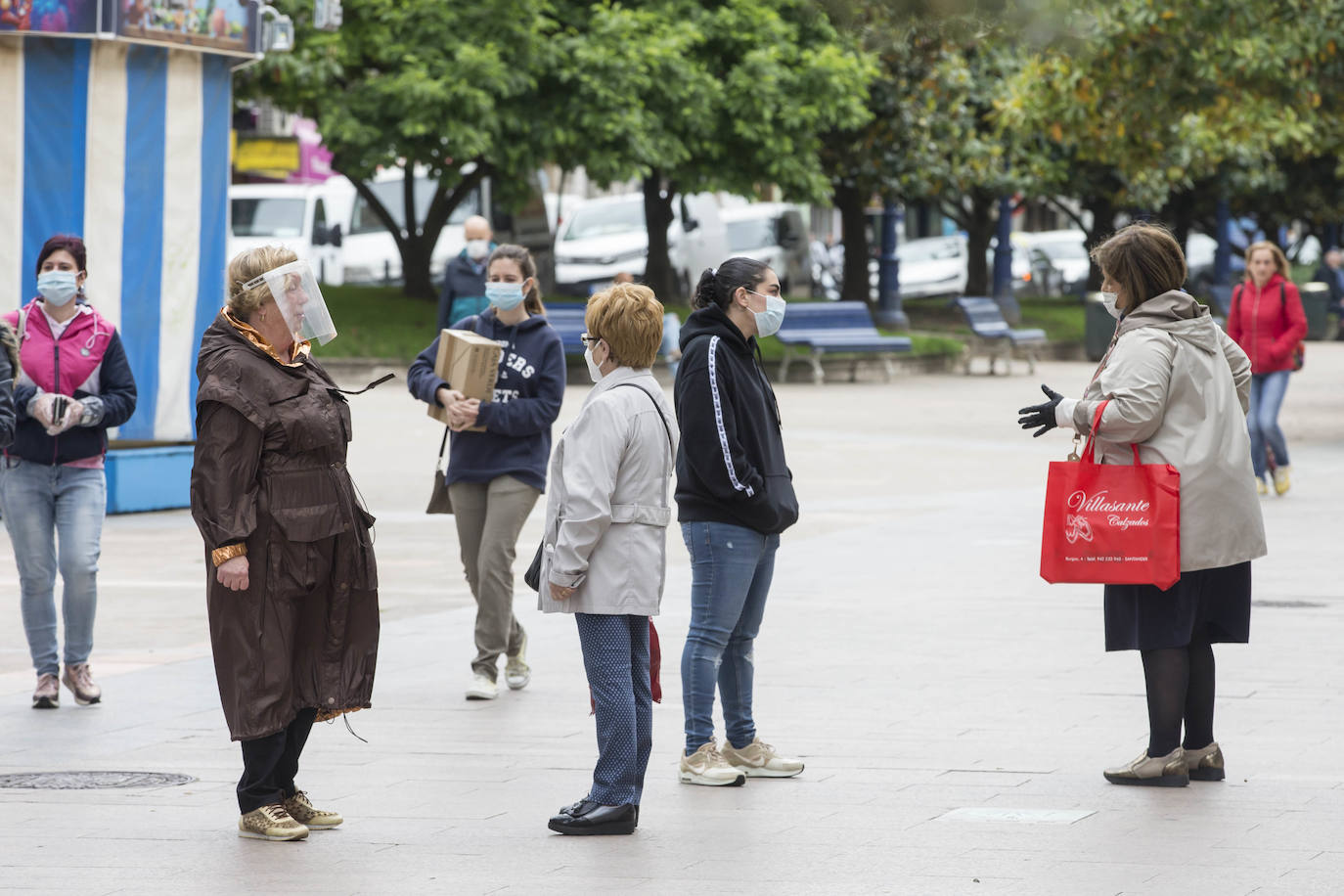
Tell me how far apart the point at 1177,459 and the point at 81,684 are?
3.93m

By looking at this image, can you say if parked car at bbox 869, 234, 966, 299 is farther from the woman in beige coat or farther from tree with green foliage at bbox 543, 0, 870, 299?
the woman in beige coat

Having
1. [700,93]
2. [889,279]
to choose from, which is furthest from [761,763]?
[889,279]

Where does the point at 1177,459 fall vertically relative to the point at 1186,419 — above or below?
below

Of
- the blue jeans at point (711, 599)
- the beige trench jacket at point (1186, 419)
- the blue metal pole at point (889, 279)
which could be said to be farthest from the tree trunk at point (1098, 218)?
the blue jeans at point (711, 599)

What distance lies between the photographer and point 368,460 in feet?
55.5

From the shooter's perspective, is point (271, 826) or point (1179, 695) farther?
point (1179, 695)

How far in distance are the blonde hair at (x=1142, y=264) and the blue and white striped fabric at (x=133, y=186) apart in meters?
8.57

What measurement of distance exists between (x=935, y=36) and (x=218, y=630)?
2780 mm

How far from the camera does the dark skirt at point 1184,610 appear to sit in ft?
20.8

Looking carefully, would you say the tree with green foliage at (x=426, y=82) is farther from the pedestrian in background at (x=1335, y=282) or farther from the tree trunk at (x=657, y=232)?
the pedestrian in background at (x=1335, y=282)

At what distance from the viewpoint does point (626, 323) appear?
19.2ft

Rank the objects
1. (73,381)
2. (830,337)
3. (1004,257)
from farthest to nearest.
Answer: (1004,257)
(830,337)
(73,381)

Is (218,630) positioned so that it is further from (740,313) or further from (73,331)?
(73,331)

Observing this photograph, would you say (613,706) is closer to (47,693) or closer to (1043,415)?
(1043,415)
